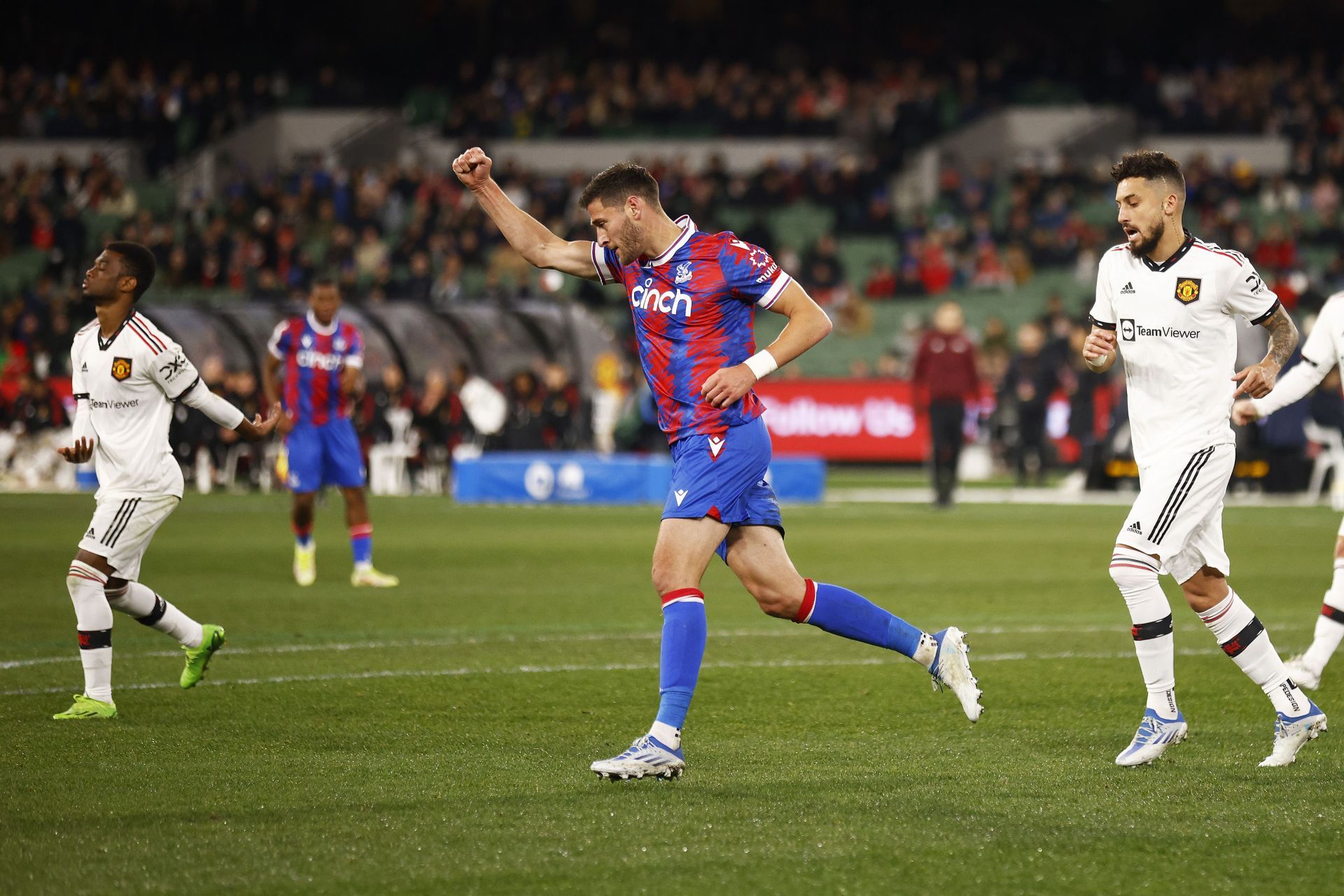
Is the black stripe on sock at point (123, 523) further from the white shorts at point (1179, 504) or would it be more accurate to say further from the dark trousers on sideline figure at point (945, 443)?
the dark trousers on sideline figure at point (945, 443)

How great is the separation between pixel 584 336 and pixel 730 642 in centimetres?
2024

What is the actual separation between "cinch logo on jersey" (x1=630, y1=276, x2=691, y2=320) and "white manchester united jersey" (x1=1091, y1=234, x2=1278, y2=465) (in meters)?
1.66

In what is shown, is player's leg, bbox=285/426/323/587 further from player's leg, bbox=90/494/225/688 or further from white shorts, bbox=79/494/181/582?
white shorts, bbox=79/494/181/582

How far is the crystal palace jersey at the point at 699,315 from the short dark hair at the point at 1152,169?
53.1 inches

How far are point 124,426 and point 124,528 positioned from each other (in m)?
0.46

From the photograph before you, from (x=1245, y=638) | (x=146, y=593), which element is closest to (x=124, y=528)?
(x=146, y=593)

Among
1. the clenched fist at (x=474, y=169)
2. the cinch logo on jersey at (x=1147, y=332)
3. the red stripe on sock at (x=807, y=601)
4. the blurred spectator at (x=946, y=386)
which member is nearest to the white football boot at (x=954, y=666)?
the red stripe on sock at (x=807, y=601)

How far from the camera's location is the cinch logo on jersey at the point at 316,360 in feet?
43.2

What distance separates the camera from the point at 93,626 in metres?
7.41

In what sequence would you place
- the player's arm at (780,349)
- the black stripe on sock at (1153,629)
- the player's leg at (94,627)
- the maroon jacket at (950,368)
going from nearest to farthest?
→ the player's arm at (780,349) → the black stripe on sock at (1153,629) → the player's leg at (94,627) → the maroon jacket at (950,368)

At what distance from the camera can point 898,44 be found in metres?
47.7

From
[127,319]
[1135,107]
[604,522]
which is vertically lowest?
[604,522]

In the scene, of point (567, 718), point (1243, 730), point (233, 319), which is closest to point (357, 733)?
point (567, 718)

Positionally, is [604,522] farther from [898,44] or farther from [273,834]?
[898,44]
